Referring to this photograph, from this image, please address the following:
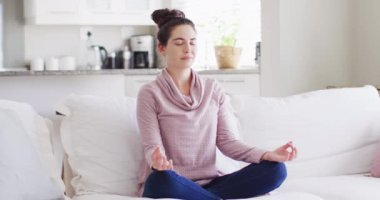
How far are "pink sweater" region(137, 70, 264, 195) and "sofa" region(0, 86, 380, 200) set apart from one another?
0.46ft

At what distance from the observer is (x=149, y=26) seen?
5.50m

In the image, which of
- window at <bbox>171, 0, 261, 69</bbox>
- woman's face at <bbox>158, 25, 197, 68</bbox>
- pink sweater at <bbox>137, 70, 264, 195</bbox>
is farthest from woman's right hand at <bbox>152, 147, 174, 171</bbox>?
window at <bbox>171, 0, 261, 69</bbox>

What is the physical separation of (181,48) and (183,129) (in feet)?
1.03

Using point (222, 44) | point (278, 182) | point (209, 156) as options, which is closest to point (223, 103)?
point (209, 156)

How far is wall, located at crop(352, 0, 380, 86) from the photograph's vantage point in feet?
14.3

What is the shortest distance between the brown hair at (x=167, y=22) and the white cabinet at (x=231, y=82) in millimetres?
2299

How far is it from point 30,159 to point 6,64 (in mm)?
3219

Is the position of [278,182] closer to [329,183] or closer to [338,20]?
[329,183]

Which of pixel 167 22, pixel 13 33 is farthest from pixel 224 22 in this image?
pixel 167 22

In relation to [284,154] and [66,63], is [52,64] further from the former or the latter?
[284,154]

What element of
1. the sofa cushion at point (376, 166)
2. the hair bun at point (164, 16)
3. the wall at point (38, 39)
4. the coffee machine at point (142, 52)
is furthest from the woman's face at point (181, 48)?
the wall at point (38, 39)

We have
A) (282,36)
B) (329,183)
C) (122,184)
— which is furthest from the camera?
(282,36)

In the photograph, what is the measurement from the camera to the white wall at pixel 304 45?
4.35 m

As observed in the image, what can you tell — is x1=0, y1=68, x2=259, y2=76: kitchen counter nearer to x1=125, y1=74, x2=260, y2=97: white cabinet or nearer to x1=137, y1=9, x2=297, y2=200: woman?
x1=125, y1=74, x2=260, y2=97: white cabinet
